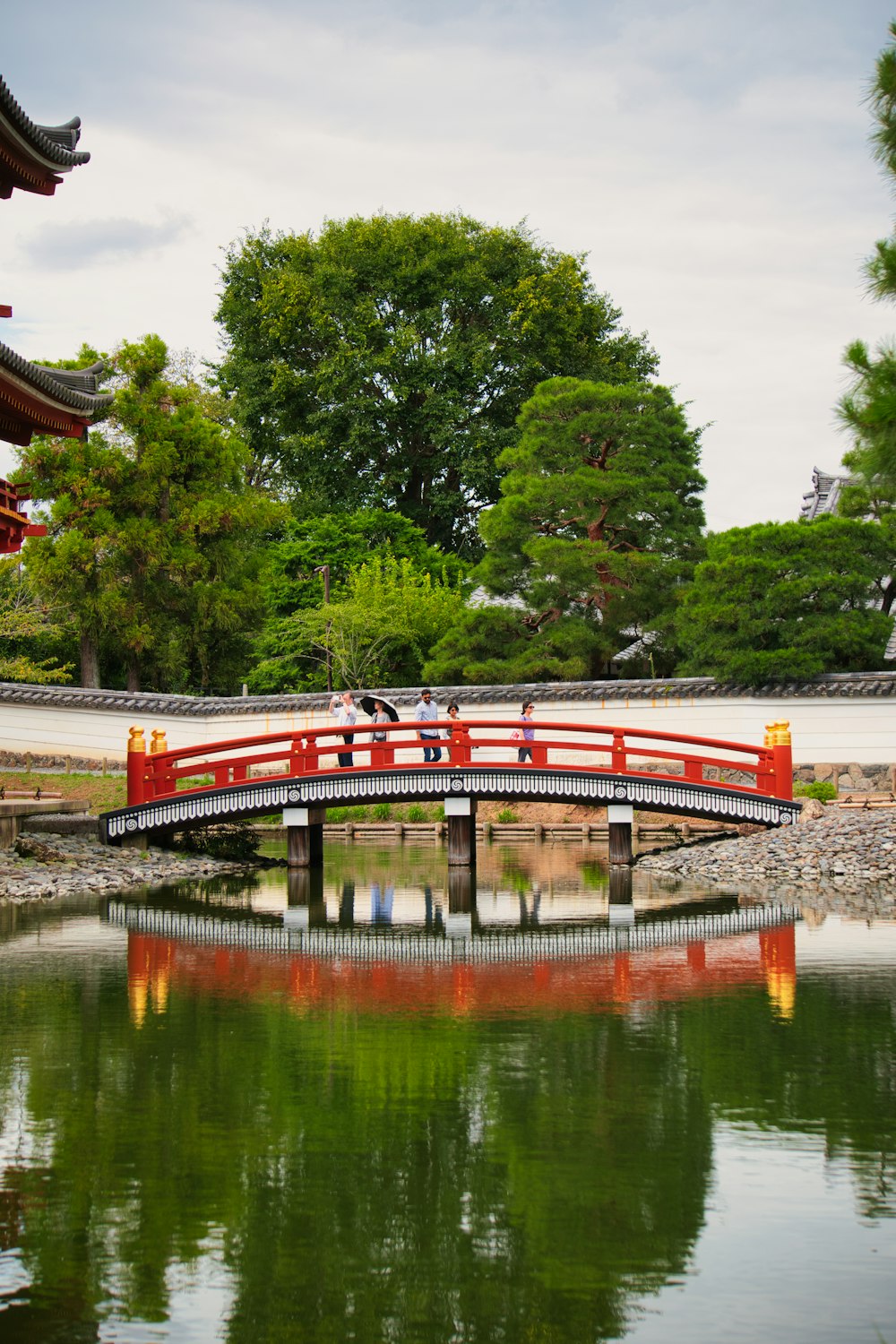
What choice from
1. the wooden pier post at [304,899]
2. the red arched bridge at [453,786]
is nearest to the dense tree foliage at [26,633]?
the red arched bridge at [453,786]

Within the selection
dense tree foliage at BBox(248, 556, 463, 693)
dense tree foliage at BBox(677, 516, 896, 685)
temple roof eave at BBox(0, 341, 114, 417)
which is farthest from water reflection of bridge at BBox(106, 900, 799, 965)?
dense tree foliage at BBox(248, 556, 463, 693)

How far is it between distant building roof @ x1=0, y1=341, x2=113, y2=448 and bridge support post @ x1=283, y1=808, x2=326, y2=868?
21.8 ft

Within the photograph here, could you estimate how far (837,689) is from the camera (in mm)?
27703

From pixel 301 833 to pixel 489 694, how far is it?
377 inches

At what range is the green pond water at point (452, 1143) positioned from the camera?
5.83 meters

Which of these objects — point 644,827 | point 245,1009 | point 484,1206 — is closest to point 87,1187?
point 484,1206

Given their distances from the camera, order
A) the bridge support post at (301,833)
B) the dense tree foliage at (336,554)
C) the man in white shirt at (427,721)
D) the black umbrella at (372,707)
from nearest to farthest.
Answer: the man in white shirt at (427,721), the bridge support post at (301,833), the black umbrella at (372,707), the dense tree foliage at (336,554)

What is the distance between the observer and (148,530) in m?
36.1

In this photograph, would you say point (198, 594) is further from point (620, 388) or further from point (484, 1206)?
point (484, 1206)

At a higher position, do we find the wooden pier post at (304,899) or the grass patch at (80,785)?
the grass patch at (80,785)

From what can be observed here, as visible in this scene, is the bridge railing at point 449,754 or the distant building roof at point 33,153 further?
the bridge railing at point 449,754

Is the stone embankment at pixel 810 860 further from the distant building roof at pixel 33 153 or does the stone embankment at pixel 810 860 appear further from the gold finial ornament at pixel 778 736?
the distant building roof at pixel 33 153

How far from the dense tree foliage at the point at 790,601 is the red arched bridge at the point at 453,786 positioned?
17.7 feet

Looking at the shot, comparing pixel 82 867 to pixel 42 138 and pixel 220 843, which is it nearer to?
pixel 220 843
